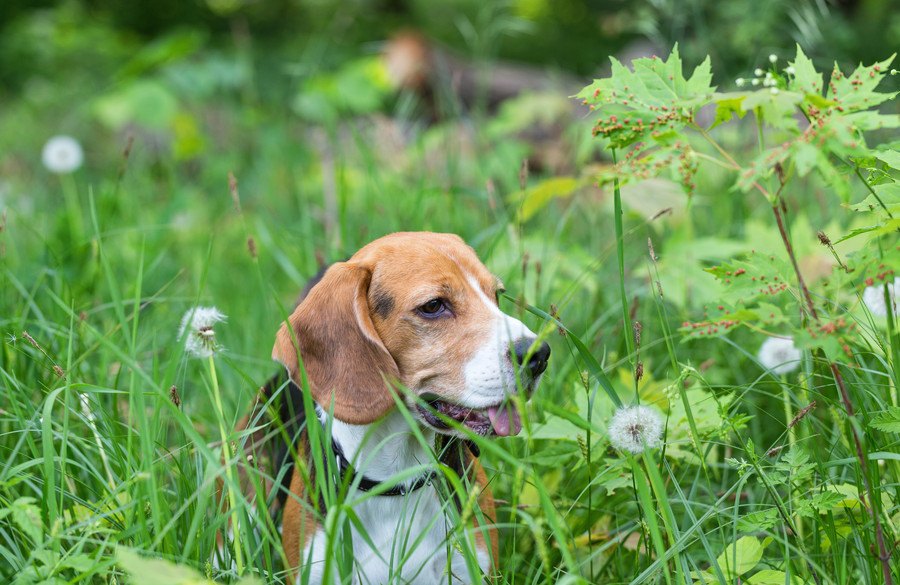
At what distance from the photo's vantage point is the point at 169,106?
737cm

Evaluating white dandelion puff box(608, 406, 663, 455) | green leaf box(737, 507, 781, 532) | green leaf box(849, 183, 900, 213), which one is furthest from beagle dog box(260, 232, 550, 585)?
green leaf box(849, 183, 900, 213)

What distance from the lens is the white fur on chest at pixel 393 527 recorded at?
2531mm

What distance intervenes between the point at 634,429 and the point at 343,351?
85cm

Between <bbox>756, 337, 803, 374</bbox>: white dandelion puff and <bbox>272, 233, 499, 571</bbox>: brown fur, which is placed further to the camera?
<bbox>756, 337, 803, 374</bbox>: white dandelion puff

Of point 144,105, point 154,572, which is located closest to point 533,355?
point 154,572

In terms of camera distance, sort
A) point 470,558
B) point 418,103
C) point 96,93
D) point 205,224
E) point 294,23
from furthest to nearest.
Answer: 1. point 294,23
2. point 96,93
3. point 418,103
4. point 205,224
5. point 470,558

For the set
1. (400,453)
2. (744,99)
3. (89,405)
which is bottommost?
(400,453)

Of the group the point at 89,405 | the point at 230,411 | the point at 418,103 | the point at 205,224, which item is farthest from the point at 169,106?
the point at 89,405

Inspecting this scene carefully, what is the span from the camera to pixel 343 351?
2600 mm

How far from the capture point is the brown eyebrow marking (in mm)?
2684

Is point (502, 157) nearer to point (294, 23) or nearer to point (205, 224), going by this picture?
point (205, 224)

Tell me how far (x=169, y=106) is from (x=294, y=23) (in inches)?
384

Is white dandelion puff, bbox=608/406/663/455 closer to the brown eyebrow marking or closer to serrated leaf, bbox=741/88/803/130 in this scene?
the brown eyebrow marking

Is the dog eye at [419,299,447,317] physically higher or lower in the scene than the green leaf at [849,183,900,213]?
lower
